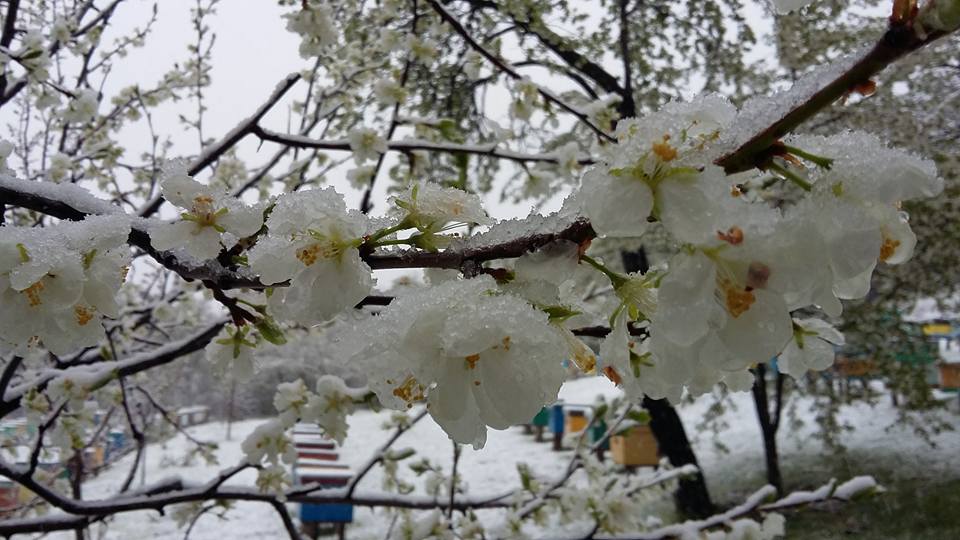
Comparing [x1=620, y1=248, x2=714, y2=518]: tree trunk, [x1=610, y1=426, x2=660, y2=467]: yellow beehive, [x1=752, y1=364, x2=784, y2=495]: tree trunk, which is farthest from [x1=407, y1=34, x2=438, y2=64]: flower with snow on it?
[x1=610, y1=426, x2=660, y2=467]: yellow beehive

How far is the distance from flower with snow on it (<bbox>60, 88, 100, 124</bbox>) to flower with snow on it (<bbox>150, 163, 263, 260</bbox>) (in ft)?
8.81

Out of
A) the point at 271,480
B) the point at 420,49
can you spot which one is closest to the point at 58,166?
the point at 420,49

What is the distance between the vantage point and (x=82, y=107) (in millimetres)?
2975

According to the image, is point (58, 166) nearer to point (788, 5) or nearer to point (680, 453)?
point (788, 5)

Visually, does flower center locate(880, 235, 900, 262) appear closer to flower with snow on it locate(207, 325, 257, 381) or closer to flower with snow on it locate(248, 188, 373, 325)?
flower with snow on it locate(248, 188, 373, 325)

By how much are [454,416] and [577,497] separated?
232 centimetres

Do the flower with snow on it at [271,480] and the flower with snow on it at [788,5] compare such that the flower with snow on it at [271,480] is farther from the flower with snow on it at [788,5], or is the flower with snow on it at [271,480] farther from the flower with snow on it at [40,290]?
the flower with snow on it at [788,5]

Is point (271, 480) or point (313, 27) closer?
point (271, 480)

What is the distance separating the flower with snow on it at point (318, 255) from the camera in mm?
612

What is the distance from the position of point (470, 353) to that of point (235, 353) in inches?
32.5

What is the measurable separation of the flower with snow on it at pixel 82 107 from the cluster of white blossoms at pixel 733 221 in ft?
10.3

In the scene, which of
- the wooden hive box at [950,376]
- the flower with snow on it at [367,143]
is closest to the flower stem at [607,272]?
the flower with snow on it at [367,143]

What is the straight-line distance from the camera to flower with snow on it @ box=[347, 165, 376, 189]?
2.89 metres

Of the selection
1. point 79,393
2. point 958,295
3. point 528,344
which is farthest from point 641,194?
point 958,295
